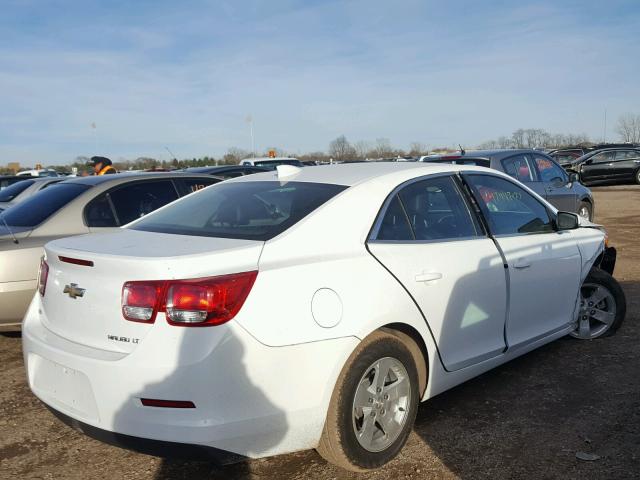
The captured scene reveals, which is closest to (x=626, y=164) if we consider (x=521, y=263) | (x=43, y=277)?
(x=521, y=263)

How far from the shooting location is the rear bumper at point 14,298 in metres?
4.73

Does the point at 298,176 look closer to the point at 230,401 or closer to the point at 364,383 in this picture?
the point at 364,383

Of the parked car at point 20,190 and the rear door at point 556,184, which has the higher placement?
the parked car at point 20,190

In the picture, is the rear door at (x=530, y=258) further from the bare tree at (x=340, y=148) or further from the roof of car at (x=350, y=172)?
the bare tree at (x=340, y=148)

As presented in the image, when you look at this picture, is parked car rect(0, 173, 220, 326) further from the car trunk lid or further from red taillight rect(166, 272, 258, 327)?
red taillight rect(166, 272, 258, 327)

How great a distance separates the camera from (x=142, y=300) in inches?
104

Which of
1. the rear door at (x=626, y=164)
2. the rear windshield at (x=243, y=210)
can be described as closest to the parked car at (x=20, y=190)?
the rear windshield at (x=243, y=210)

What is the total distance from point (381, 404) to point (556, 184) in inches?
296

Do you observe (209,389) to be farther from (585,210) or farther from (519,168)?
(585,210)

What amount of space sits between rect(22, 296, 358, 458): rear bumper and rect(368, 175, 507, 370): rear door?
68 cm

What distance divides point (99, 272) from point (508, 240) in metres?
2.58

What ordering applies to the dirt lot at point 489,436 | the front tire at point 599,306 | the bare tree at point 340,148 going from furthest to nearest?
the bare tree at point 340,148 < the front tire at point 599,306 < the dirt lot at point 489,436

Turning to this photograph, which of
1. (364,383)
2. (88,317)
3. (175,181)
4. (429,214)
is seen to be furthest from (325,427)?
(175,181)

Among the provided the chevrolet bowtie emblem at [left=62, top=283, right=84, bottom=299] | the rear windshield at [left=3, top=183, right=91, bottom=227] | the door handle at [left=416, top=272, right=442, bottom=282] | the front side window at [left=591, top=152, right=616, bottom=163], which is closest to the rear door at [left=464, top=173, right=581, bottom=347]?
the door handle at [left=416, top=272, right=442, bottom=282]
